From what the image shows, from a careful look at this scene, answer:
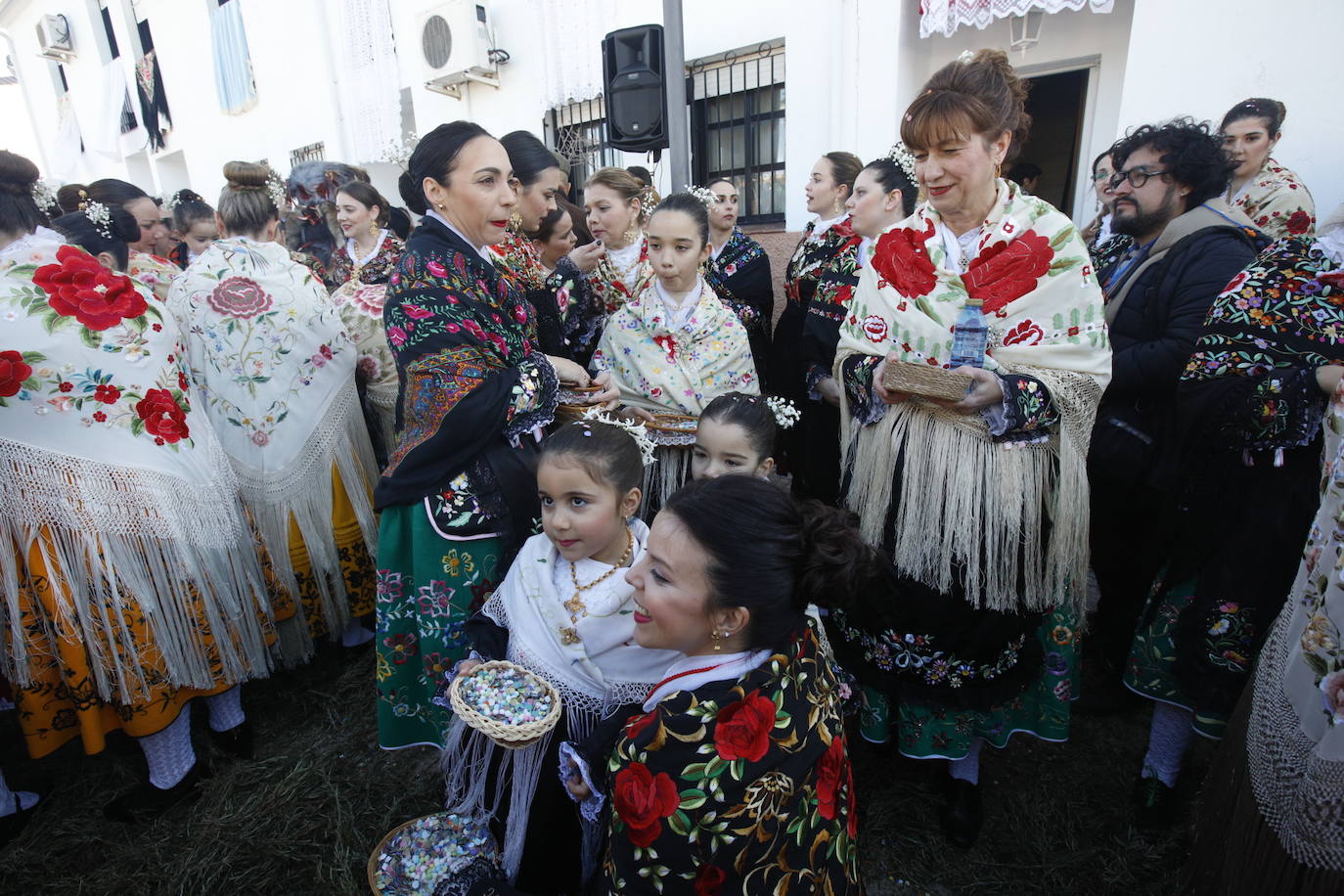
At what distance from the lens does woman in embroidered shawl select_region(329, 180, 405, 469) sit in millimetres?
3104

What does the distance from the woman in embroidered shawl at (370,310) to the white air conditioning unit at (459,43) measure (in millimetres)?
4373

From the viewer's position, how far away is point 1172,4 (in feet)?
13.3

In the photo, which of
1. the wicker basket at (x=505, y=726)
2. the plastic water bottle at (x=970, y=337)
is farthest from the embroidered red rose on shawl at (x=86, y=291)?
the plastic water bottle at (x=970, y=337)

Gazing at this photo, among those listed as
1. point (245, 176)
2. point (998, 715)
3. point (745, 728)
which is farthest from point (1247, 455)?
point (245, 176)

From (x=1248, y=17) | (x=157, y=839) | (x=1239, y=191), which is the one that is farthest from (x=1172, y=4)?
(x=157, y=839)

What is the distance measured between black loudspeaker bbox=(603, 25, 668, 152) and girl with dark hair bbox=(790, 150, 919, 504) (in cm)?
169

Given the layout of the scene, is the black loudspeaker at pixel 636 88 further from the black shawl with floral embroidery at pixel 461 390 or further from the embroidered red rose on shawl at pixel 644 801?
the embroidered red rose on shawl at pixel 644 801

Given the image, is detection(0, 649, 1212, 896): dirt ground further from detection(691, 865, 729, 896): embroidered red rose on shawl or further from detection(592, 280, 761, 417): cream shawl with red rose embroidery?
detection(592, 280, 761, 417): cream shawl with red rose embroidery

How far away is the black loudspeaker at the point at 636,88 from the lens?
4215mm

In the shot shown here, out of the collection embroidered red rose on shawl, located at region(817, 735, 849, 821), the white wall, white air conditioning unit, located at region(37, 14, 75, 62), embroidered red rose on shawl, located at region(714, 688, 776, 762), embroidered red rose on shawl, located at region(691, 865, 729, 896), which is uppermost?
white air conditioning unit, located at region(37, 14, 75, 62)

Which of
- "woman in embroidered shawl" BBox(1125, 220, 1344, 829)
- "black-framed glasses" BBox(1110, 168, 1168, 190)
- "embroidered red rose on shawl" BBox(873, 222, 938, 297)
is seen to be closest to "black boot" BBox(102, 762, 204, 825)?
"embroidered red rose on shawl" BBox(873, 222, 938, 297)

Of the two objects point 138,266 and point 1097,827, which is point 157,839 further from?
point 1097,827

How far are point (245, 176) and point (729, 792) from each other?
9.32ft

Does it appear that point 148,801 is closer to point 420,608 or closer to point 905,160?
point 420,608
